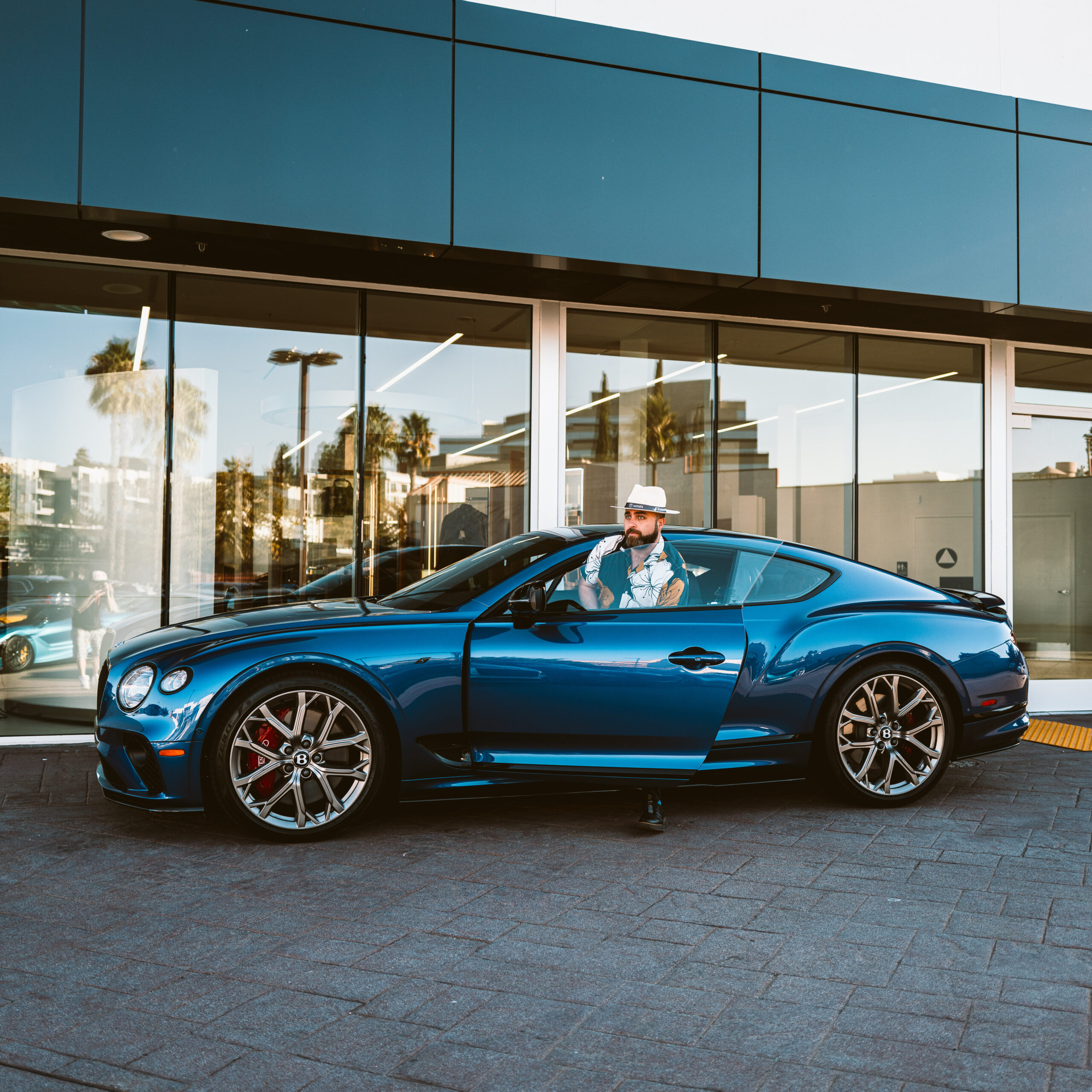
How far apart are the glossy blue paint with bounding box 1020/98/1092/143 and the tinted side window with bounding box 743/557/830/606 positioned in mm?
5328

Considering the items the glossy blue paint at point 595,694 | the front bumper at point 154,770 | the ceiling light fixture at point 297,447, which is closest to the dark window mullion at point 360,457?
the ceiling light fixture at point 297,447

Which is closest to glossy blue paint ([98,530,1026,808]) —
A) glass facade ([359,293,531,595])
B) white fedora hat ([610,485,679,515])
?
white fedora hat ([610,485,679,515])

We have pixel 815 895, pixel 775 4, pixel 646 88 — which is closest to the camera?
pixel 815 895

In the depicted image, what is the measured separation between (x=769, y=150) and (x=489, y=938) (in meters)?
6.48

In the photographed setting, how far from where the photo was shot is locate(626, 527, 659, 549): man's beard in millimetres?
5688

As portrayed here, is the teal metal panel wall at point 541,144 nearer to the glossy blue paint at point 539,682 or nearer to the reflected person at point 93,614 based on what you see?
the glossy blue paint at point 539,682

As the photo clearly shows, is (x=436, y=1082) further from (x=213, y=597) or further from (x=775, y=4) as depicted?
(x=775, y=4)

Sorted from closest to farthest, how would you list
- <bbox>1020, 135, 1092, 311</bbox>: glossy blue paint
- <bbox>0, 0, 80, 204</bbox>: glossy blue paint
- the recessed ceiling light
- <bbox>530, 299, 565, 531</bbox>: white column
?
<bbox>0, 0, 80, 204</bbox>: glossy blue paint, the recessed ceiling light, <bbox>1020, 135, 1092, 311</bbox>: glossy blue paint, <bbox>530, 299, 565, 531</bbox>: white column

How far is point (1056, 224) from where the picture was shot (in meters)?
8.91

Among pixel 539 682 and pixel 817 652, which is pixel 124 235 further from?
pixel 817 652

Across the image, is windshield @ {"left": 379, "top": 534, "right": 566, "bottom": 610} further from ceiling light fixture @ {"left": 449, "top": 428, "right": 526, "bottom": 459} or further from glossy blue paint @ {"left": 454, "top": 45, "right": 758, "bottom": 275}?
ceiling light fixture @ {"left": 449, "top": 428, "right": 526, "bottom": 459}

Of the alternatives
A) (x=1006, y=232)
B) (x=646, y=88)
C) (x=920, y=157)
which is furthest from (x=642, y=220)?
(x=1006, y=232)

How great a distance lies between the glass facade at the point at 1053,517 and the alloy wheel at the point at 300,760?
794cm

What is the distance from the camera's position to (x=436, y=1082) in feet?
8.79
